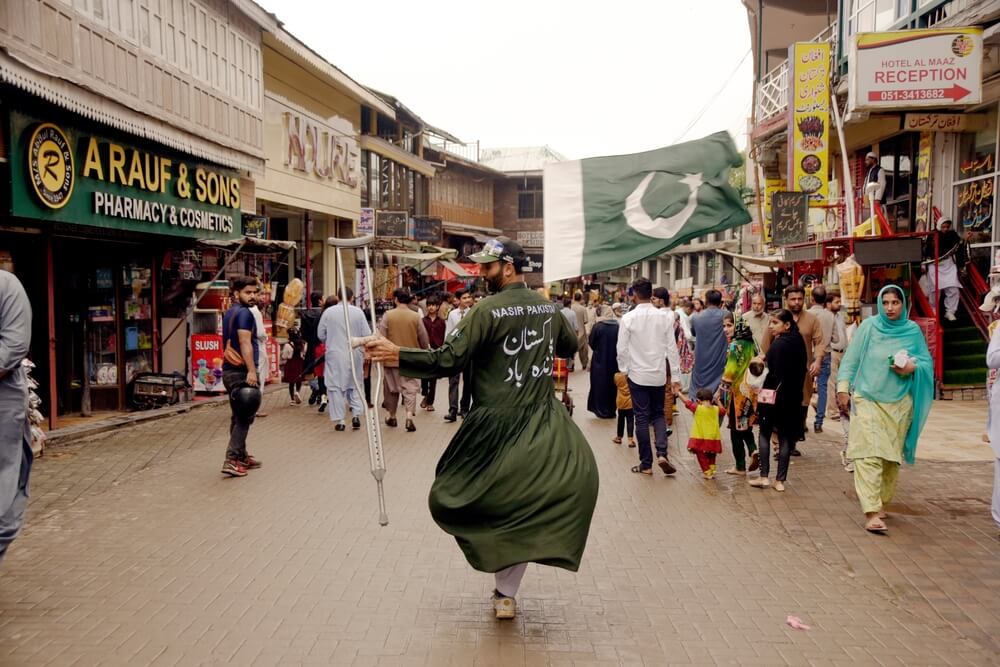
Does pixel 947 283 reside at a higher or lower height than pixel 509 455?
higher

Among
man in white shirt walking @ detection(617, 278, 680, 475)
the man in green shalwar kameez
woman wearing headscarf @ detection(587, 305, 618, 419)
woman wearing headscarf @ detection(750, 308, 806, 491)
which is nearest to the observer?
the man in green shalwar kameez

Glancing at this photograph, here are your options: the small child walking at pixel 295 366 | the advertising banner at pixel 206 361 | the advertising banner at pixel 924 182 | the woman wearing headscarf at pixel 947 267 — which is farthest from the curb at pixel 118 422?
the advertising banner at pixel 924 182

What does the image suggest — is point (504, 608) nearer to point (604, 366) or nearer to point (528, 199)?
point (604, 366)

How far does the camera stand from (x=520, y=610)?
479 cm

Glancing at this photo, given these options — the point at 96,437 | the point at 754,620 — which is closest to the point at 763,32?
the point at 96,437

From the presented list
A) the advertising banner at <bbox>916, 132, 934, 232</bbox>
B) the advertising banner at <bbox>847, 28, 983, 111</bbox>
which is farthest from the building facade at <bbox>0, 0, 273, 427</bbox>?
the advertising banner at <bbox>916, 132, 934, 232</bbox>

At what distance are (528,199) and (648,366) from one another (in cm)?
3799

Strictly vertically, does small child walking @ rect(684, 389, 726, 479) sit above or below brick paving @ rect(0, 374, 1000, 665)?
above

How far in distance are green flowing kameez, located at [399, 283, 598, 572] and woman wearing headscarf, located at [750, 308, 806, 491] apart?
3.64m

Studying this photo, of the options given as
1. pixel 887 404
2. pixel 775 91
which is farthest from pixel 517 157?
pixel 887 404

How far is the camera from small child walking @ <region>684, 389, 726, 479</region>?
27.2ft

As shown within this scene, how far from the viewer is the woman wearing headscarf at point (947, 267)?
44.1 ft

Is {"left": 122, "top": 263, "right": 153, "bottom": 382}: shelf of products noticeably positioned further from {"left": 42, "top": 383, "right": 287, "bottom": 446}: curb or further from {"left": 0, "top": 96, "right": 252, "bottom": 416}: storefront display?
{"left": 42, "top": 383, "right": 287, "bottom": 446}: curb

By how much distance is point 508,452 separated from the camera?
14.7 feet
